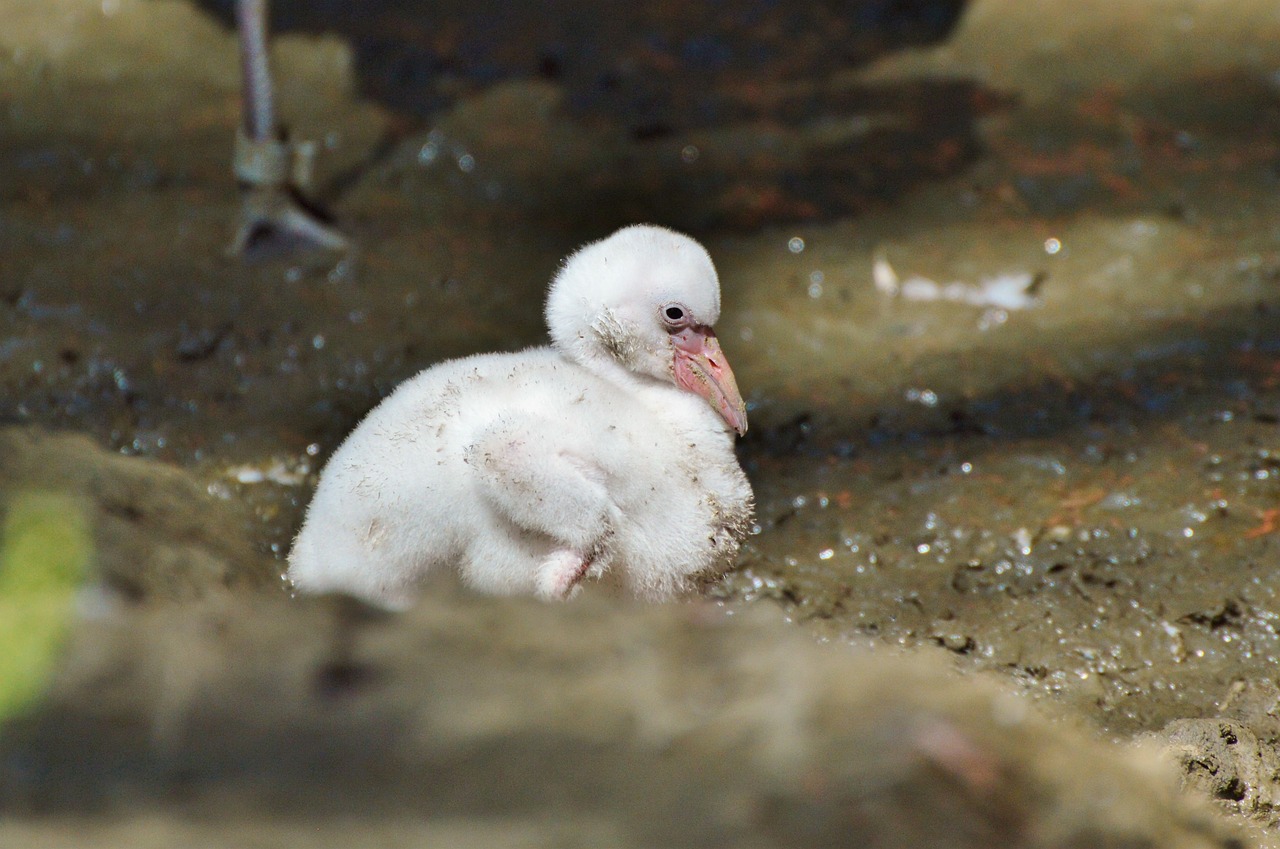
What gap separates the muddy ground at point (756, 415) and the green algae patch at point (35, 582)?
3 centimetres

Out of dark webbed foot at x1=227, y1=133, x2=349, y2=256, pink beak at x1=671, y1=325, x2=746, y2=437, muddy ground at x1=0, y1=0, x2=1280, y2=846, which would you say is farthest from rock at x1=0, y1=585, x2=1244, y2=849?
dark webbed foot at x1=227, y1=133, x2=349, y2=256

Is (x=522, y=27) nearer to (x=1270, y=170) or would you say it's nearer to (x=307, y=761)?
(x=1270, y=170)

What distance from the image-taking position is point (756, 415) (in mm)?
3383

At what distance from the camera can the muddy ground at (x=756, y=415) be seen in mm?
1181

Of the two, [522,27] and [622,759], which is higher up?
[622,759]

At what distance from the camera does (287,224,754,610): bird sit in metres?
A: 2.10

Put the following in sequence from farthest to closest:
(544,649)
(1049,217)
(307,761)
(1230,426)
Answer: (1049,217), (1230,426), (544,649), (307,761)

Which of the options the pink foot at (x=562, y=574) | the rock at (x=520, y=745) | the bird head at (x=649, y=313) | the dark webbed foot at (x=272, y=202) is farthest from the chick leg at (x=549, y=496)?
the dark webbed foot at (x=272, y=202)

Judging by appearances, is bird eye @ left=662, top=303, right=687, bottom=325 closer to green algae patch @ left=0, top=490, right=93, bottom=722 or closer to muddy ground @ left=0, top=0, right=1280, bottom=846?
muddy ground @ left=0, top=0, right=1280, bottom=846

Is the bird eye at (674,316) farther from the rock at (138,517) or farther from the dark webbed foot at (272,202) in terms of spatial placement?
the dark webbed foot at (272,202)

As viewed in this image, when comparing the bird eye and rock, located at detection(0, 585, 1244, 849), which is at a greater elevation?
rock, located at detection(0, 585, 1244, 849)

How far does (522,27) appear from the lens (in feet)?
17.2

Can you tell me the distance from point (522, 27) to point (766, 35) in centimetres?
101

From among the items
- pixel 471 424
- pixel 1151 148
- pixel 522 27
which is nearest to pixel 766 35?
pixel 522 27
